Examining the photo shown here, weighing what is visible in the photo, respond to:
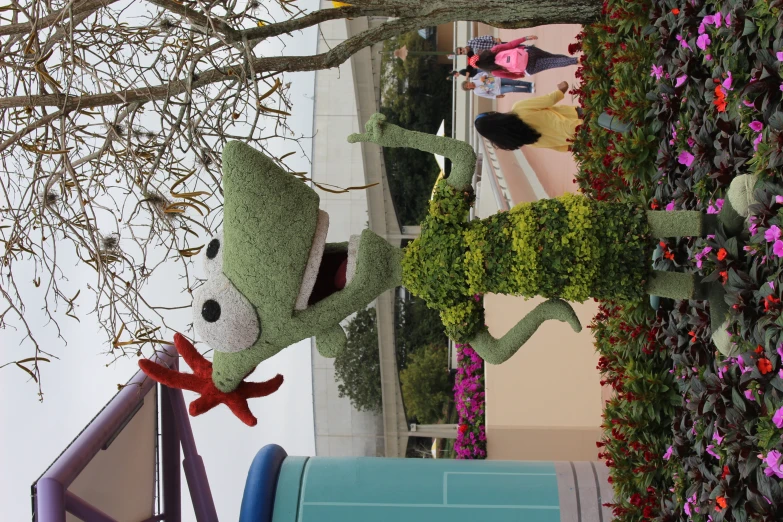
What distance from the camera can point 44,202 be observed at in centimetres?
377

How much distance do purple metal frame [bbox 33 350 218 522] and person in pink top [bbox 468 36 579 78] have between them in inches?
197

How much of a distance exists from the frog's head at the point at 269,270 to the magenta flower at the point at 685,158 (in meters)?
2.06

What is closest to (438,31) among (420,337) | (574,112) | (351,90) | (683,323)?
(351,90)

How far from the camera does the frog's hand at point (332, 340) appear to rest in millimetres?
3354

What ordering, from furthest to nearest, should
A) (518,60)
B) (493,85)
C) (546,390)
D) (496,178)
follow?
(496,178) → (493,85) → (546,390) → (518,60)

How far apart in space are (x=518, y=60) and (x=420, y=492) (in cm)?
493

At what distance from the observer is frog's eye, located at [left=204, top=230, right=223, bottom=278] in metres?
3.26

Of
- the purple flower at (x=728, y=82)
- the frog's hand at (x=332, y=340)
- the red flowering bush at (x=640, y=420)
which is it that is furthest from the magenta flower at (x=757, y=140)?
the frog's hand at (x=332, y=340)

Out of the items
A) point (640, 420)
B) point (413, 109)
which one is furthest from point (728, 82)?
point (413, 109)

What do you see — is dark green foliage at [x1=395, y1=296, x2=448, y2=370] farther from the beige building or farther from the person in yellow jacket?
→ the person in yellow jacket

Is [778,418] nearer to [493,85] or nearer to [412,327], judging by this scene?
[493,85]

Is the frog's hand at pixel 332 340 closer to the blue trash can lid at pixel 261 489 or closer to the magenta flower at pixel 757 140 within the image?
the blue trash can lid at pixel 261 489

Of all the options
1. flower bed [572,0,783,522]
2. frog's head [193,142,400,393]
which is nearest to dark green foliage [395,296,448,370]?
flower bed [572,0,783,522]

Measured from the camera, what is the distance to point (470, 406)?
930 cm
